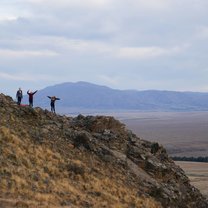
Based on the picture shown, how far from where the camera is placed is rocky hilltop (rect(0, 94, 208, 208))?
63.8 feet

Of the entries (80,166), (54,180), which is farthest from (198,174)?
(54,180)

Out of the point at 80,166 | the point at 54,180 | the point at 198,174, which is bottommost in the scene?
the point at 198,174

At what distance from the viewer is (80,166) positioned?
23.8m

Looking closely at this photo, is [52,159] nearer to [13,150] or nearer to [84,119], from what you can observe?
[13,150]

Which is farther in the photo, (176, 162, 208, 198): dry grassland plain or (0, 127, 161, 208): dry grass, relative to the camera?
(176, 162, 208, 198): dry grassland plain

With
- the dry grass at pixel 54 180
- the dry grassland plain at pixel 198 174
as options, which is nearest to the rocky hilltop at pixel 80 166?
the dry grass at pixel 54 180

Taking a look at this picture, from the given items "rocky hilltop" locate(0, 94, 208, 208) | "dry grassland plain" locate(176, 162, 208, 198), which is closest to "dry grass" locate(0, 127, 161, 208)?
"rocky hilltop" locate(0, 94, 208, 208)

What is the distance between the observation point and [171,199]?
26.0 m

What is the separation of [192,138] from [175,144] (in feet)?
52.4

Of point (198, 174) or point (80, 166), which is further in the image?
point (198, 174)

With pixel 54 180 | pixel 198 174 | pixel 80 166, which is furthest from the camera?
pixel 198 174

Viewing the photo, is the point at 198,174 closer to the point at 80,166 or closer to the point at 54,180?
the point at 80,166

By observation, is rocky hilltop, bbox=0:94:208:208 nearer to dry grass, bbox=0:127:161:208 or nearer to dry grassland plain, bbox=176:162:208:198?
dry grass, bbox=0:127:161:208

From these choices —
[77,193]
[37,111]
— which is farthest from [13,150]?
[37,111]
